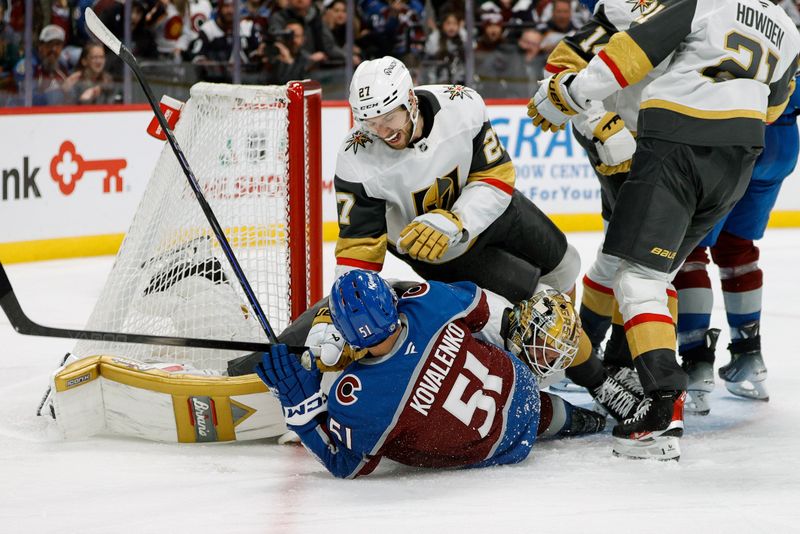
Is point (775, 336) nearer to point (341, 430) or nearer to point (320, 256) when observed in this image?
point (320, 256)

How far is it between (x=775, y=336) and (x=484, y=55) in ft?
11.5

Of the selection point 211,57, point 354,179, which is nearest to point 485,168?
point 354,179

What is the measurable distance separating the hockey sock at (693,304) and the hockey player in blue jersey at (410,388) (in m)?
0.91

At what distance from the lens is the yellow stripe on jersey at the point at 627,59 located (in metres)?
2.77

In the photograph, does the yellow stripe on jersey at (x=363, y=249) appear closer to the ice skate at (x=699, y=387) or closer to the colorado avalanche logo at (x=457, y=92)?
the colorado avalanche logo at (x=457, y=92)

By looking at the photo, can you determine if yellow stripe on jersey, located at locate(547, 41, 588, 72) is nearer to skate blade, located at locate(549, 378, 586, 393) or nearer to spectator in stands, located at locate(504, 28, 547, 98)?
skate blade, located at locate(549, 378, 586, 393)

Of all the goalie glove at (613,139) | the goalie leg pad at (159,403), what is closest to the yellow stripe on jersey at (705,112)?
the goalie glove at (613,139)

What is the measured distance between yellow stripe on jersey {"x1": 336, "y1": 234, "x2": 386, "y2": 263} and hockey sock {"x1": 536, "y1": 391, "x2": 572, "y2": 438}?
525 mm

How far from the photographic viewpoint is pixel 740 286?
3553 mm

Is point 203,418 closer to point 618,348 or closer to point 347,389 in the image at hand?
point 347,389

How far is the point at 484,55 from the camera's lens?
7.29m

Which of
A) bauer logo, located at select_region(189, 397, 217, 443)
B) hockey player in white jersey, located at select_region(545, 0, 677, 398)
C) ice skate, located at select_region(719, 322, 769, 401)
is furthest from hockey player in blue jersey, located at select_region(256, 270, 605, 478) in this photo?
ice skate, located at select_region(719, 322, 769, 401)

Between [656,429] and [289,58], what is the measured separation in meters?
4.74

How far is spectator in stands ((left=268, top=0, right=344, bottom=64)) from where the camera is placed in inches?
278
